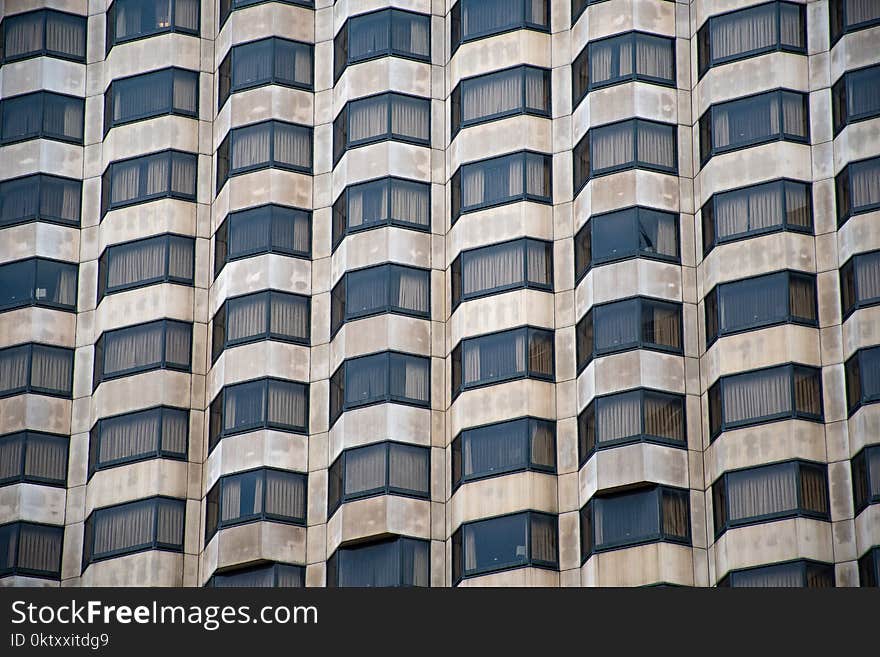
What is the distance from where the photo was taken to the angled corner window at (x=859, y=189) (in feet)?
354

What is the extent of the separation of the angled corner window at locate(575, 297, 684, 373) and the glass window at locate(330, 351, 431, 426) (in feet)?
19.6

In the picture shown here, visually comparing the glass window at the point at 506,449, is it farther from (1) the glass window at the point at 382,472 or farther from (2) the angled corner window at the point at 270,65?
(2) the angled corner window at the point at 270,65

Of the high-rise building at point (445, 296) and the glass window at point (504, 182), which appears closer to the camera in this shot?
the high-rise building at point (445, 296)

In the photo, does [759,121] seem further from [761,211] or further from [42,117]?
[42,117]

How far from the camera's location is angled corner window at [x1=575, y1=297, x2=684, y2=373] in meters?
109

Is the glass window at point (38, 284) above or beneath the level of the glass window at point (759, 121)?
beneath

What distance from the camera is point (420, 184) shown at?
114625 mm

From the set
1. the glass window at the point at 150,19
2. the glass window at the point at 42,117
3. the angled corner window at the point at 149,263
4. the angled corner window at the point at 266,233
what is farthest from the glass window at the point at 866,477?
the glass window at the point at 42,117

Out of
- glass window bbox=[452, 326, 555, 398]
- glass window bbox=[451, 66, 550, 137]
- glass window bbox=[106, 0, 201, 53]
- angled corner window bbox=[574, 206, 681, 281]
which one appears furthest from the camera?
glass window bbox=[106, 0, 201, 53]

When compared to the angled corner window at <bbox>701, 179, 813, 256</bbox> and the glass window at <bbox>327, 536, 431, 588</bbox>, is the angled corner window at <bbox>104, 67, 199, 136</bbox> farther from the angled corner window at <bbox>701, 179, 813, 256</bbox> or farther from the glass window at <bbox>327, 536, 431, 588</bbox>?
the angled corner window at <bbox>701, 179, 813, 256</bbox>

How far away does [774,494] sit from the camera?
345 feet

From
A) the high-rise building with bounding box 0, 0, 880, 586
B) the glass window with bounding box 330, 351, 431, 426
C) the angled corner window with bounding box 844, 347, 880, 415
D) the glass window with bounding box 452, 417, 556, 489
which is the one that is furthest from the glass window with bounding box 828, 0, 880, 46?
the glass window with bounding box 330, 351, 431, 426

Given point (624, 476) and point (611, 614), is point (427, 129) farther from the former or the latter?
point (611, 614)

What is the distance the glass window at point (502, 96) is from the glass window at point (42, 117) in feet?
50.7
